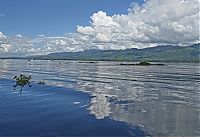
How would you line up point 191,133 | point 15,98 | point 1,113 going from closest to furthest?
point 191,133 → point 1,113 → point 15,98

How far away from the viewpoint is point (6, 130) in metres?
18.6

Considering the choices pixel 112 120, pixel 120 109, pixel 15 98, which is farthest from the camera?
pixel 15 98

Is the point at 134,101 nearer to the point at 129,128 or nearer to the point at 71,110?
the point at 71,110

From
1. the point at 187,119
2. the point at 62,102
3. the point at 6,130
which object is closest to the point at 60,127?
the point at 6,130

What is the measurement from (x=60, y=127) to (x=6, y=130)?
4495mm

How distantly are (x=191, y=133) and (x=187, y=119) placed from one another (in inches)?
165

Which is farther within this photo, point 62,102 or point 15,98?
point 15,98

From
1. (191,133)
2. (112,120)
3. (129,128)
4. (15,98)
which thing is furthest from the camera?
(15,98)

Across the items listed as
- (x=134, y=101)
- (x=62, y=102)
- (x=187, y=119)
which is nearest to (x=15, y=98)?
(x=62, y=102)

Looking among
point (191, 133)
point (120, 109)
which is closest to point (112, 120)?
point (120, 109)

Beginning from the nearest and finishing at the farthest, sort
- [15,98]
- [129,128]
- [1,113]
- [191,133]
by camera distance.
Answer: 1. [191,133]
2. [129,128]
3. [1,113]
4. [15,98]

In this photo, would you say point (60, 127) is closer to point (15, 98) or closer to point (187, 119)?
point (187, 119)

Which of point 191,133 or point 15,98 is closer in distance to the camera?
point 191,133

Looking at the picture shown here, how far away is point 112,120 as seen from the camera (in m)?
21.7
